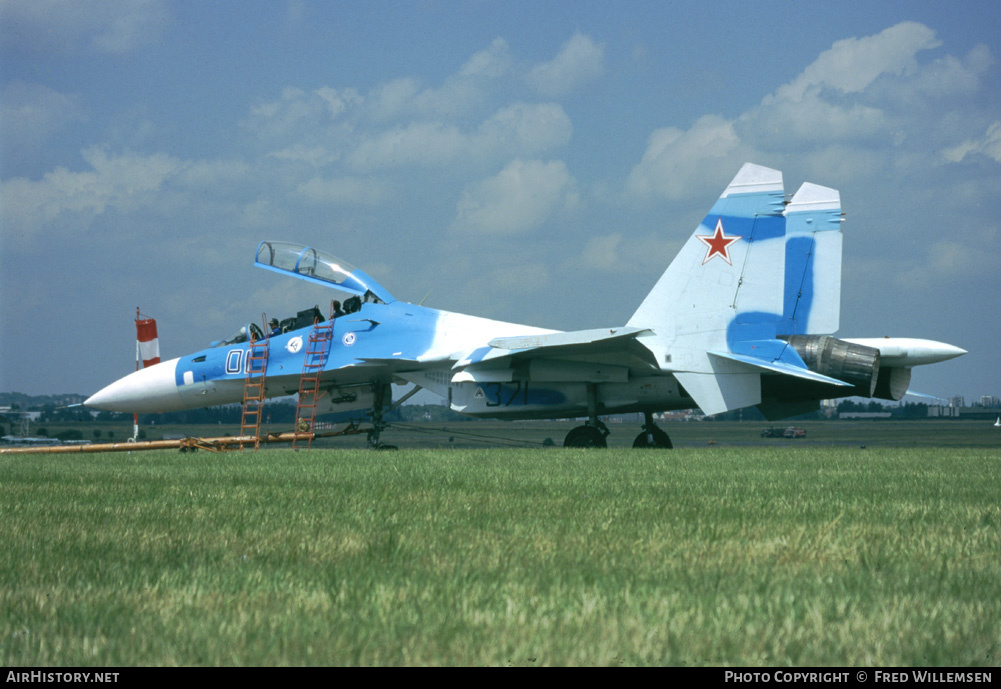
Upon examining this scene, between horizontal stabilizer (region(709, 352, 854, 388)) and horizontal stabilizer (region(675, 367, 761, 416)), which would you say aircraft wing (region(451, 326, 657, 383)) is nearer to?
horizontal stabilizer (region(675, 367, 761, 416))

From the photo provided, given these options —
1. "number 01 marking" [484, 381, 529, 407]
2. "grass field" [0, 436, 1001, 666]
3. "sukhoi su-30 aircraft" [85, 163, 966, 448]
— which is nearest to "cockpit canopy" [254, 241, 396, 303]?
"sukhoi su-30 aircraft" [85, 163, 966, 448]

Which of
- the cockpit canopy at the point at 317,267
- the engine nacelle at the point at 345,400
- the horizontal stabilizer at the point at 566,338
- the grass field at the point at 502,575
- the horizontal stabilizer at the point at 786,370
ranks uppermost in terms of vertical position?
the cockpit canopy at the point at 317,267

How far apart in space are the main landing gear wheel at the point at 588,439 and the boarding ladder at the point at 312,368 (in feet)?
15.9

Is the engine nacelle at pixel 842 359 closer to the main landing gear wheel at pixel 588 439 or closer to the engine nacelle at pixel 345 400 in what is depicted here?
the main landing gear wheel at pixel 588 439

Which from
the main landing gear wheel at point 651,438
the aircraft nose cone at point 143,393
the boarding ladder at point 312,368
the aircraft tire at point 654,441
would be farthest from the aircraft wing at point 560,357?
the aircraft nose cone at point 143,393

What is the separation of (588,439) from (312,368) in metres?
5.33

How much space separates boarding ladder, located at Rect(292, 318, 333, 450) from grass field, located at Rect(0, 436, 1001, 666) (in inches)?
376

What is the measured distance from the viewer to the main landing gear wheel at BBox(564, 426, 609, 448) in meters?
16.1

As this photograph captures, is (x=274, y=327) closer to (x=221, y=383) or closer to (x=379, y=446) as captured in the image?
(x=221, y=383)

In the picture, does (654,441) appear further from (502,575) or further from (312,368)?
(502,575)

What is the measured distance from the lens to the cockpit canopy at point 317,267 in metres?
17.2

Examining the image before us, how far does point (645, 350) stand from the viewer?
587 inches

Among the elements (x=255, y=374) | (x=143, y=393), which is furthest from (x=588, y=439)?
(x=143, y=393)
